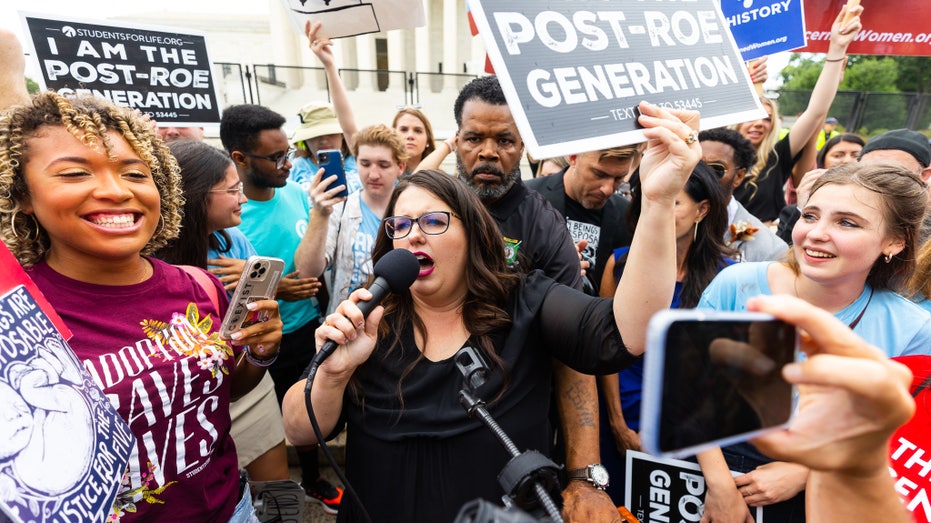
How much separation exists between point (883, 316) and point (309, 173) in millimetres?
4826

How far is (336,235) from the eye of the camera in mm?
3445

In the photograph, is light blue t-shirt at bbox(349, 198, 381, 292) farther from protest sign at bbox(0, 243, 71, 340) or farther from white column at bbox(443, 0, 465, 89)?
white column at bbox(443, 0, 465, 89)

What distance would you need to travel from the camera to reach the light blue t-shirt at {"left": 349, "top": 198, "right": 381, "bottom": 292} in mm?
3195

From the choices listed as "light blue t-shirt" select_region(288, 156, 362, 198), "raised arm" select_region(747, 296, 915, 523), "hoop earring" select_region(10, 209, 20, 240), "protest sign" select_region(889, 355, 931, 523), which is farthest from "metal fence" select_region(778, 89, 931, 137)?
"hoop earring" select_region(10, 209, 20, 240)

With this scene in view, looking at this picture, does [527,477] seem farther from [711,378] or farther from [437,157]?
[437,157]

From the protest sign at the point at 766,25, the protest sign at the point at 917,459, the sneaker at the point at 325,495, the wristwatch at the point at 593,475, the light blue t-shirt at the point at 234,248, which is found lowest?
the sneaker at the point at 325,495

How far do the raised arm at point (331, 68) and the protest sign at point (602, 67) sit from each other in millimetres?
2487

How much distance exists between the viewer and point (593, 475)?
1.88 metres

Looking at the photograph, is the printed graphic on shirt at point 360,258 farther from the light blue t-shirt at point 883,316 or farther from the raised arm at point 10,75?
the light blue t-shirt at point 883,316

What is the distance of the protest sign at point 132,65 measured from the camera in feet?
10.3

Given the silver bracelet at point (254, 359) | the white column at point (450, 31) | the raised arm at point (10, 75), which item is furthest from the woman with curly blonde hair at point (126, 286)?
the white column at point (450, 31)

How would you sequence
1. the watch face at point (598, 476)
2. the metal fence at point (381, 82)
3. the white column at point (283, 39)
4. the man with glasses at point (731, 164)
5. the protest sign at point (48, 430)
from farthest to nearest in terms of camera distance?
the white column at point (283, 39) → the metal fence at point (381, 82) → the man with glasses at point (731, 164) → the watch face at point (598, 476) → the protest sign at point (48, 430)

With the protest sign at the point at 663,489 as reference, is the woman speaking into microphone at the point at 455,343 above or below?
above

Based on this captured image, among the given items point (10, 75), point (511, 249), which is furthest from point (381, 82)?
point (511, 249)
